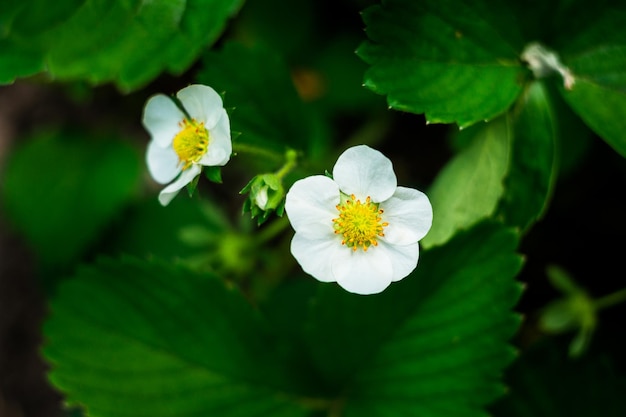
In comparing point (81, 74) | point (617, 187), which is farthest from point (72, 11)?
point (617, 187)

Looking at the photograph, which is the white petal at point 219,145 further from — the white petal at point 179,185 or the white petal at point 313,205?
the white petal at point 313,205

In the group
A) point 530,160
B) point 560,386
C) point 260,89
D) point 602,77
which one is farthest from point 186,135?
point 560,386

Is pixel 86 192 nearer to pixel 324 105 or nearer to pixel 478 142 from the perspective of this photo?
pixel 324 105

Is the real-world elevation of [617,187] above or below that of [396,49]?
above

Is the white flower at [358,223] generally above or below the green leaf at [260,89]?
below

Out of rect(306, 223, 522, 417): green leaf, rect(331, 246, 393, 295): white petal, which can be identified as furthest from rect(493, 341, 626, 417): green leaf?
rect(331, 246, 393, 295): white petal

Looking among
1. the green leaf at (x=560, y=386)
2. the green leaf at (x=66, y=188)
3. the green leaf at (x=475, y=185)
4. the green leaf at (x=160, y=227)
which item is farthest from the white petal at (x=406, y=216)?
the green leaf at (x=66, y=188)

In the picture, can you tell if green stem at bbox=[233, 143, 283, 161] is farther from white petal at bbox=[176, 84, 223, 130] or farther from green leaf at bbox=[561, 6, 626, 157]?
green leaf at bbox=[561, 6, 626, 157]
